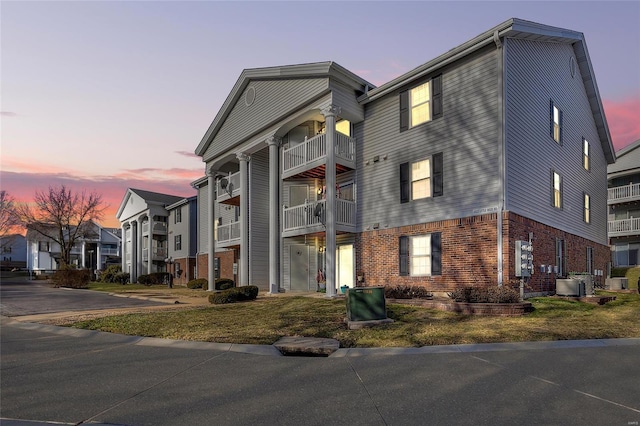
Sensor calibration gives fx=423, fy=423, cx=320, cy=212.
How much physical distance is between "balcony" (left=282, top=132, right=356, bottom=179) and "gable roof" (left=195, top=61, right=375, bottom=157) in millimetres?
2540

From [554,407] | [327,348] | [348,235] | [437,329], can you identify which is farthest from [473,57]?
[554,407]

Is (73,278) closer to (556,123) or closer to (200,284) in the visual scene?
(200,284)

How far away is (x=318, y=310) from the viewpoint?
13500 mm

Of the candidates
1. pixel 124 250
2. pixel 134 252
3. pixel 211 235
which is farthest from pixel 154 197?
pixel 211 235

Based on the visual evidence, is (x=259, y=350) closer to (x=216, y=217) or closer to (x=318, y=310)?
(x=318, y=310)

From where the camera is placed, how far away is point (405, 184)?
17.7 m

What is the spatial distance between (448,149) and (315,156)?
626 cm

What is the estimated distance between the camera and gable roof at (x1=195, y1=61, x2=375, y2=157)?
1861 centimetres

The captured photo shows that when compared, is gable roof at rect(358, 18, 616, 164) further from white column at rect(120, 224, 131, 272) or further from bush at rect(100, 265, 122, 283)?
white column at rect(120, 224, 131, 272)

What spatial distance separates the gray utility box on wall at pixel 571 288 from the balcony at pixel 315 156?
981 cm

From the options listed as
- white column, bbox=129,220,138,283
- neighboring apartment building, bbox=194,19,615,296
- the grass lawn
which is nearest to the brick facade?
neighboring apartment building, bbox=194,19,615,296

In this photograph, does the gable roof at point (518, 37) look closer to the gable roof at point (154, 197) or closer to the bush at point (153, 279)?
the bush at point (153, 279)

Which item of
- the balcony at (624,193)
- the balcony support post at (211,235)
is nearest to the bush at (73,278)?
the balcony support post at (211,235)

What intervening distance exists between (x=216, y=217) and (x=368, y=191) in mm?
16235
